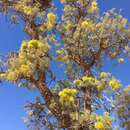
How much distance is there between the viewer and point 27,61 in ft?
48.8

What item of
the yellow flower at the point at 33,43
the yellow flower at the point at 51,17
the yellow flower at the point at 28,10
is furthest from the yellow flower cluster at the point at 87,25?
the yellow flower at the point at 33,43

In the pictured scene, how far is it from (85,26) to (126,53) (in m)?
1.71

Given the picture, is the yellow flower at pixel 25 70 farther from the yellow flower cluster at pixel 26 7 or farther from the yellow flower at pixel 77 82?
the yellow flower cluster at pixel 26 7

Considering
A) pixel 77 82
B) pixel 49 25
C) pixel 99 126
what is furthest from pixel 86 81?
pixel 49 25

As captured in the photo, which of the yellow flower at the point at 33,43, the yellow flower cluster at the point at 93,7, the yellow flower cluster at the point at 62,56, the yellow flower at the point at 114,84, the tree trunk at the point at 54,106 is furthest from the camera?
the yellow flower cluster at the point at 93,7

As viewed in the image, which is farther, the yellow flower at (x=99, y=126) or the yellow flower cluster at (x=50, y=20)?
the yellow flower cluster at (x=50, y=20)

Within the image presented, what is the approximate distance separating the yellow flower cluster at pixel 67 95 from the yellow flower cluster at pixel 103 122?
916mm

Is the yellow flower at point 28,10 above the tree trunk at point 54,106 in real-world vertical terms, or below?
above

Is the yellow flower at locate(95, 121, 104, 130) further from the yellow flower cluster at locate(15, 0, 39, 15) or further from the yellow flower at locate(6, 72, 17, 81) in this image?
the yellow flower cluster at locate(15, 0, 39, 15)

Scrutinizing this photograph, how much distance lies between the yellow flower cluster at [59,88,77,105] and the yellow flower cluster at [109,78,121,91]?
128 centimetres

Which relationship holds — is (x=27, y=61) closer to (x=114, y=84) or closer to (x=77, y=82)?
(x=77, y=82)

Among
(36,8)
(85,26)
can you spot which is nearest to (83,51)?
(85,26)

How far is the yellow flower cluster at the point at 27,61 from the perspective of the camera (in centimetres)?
1480

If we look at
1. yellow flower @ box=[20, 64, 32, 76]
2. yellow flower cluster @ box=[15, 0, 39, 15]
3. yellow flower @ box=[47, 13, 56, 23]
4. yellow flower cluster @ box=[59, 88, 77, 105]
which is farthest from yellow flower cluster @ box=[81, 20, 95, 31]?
yellow flower @ box=[20, 64, 32, 76]
